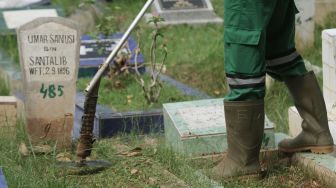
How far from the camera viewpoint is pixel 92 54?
8609 millimetres

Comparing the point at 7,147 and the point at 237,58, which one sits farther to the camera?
the point at 7,147

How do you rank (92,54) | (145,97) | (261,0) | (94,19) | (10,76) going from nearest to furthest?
(261,0) → (145,97) → (10,76) → (92,54) → (94,19)

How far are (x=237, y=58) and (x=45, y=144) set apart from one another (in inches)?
63.1

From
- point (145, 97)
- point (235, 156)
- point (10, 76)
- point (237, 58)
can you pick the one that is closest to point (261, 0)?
point (237, 58)

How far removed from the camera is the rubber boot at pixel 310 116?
4938 mm

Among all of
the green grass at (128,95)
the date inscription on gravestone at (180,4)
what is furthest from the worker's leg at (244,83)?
the date inscription on gravestone at (180,4)

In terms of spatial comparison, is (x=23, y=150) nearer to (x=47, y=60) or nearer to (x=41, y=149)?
(x=41, y=149)

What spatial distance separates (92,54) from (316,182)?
4.23 metres

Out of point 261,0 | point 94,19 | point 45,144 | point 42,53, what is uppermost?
point 261,0

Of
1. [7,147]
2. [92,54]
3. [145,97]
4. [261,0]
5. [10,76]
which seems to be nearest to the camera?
[261,0]

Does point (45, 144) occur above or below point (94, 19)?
above

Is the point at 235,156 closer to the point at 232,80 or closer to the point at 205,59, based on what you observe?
the point at 232,80

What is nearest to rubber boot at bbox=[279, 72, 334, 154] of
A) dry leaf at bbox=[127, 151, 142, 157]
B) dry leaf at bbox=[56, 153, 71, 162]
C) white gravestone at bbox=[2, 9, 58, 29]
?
dry leaf at bbox=[127, 151, 142, 157]

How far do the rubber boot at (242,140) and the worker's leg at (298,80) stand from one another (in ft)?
1.18
